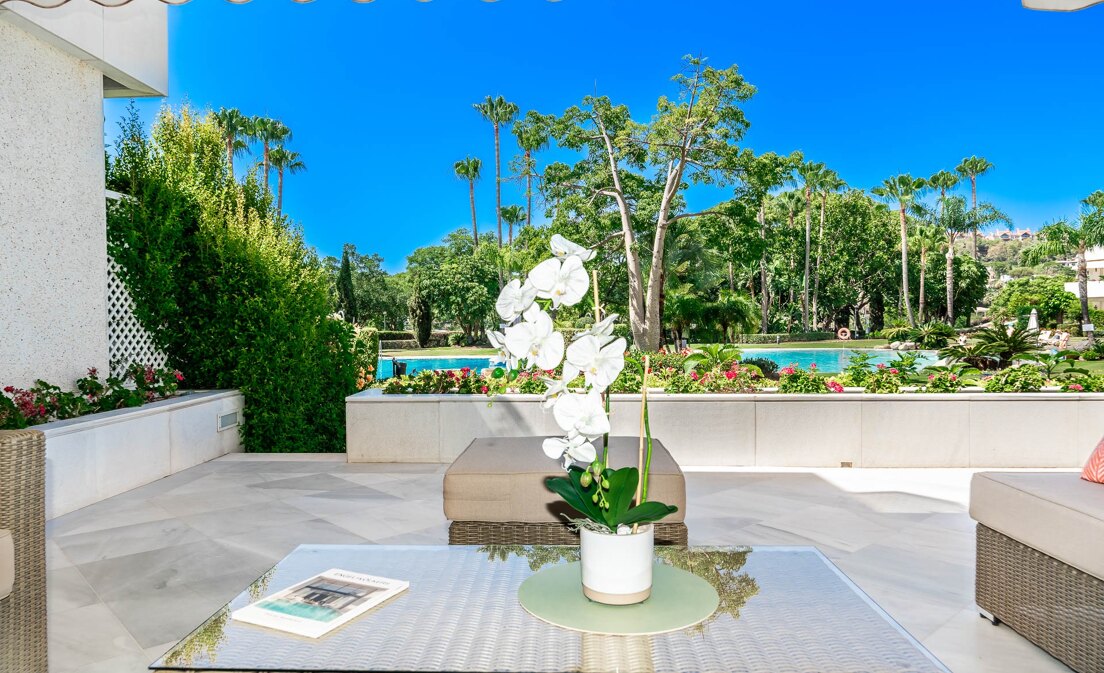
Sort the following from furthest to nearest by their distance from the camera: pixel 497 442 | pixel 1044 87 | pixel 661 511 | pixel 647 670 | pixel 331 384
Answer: pixel 1044 87 → pixel 331 384 → pixel 497 442 → pixel 661 511 → pixel 647 670

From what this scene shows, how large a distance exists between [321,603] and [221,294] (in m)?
4.28

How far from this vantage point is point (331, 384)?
566 cm

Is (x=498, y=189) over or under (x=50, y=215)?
over

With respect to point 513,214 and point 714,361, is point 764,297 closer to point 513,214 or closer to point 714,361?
point 513,214

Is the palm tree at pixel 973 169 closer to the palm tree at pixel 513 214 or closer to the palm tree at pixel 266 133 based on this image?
the palm tree at pixel 513 214

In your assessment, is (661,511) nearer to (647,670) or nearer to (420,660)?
(647,670)

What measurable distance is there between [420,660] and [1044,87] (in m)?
41.2

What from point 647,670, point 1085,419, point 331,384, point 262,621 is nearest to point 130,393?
point 331,384

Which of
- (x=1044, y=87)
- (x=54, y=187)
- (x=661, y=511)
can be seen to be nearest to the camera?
(x=661, y=511)

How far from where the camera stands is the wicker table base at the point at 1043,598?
174 centimetres

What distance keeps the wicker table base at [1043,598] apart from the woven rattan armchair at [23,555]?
Result: 2.54 m

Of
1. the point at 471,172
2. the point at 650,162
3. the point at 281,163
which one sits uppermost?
the point at 471,172

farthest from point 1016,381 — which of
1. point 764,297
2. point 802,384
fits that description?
point 764,297

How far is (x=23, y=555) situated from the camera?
1.71 m
